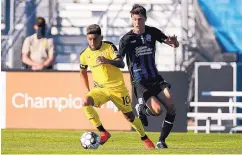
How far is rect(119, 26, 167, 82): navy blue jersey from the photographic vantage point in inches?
643

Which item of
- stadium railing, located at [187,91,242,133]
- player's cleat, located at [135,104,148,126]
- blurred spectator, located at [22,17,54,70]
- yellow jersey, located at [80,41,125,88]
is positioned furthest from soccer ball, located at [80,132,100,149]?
stadium railing, located at [187,91,242,133]

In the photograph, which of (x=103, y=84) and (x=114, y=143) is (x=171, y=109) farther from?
(x=114, y=143)

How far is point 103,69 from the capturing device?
53.3 ft

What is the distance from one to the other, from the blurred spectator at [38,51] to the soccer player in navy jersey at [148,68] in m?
7.03

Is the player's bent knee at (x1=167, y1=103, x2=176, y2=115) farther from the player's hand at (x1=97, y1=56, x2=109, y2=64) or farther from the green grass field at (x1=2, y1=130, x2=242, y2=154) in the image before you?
the player's hand at (x1=97, y1=56, x2=109, y2=64)

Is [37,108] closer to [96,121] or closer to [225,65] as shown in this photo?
[225,65]

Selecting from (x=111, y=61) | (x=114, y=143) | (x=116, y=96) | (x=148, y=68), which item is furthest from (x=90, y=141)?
(x=114, y=143)

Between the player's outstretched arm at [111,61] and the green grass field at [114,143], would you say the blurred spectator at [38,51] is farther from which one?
the player's outstretched arm at [111,61]

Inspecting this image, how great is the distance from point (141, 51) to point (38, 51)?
24.7 ft

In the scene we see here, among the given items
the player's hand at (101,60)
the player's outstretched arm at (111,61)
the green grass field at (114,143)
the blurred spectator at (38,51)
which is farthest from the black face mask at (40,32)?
the player's hand at (101,60)

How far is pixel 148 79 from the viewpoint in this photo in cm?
1658

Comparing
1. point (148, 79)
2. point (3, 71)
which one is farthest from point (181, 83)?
point (148, 79)

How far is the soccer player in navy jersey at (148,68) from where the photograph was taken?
16328 millimetres

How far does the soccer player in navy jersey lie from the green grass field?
2.10ft
